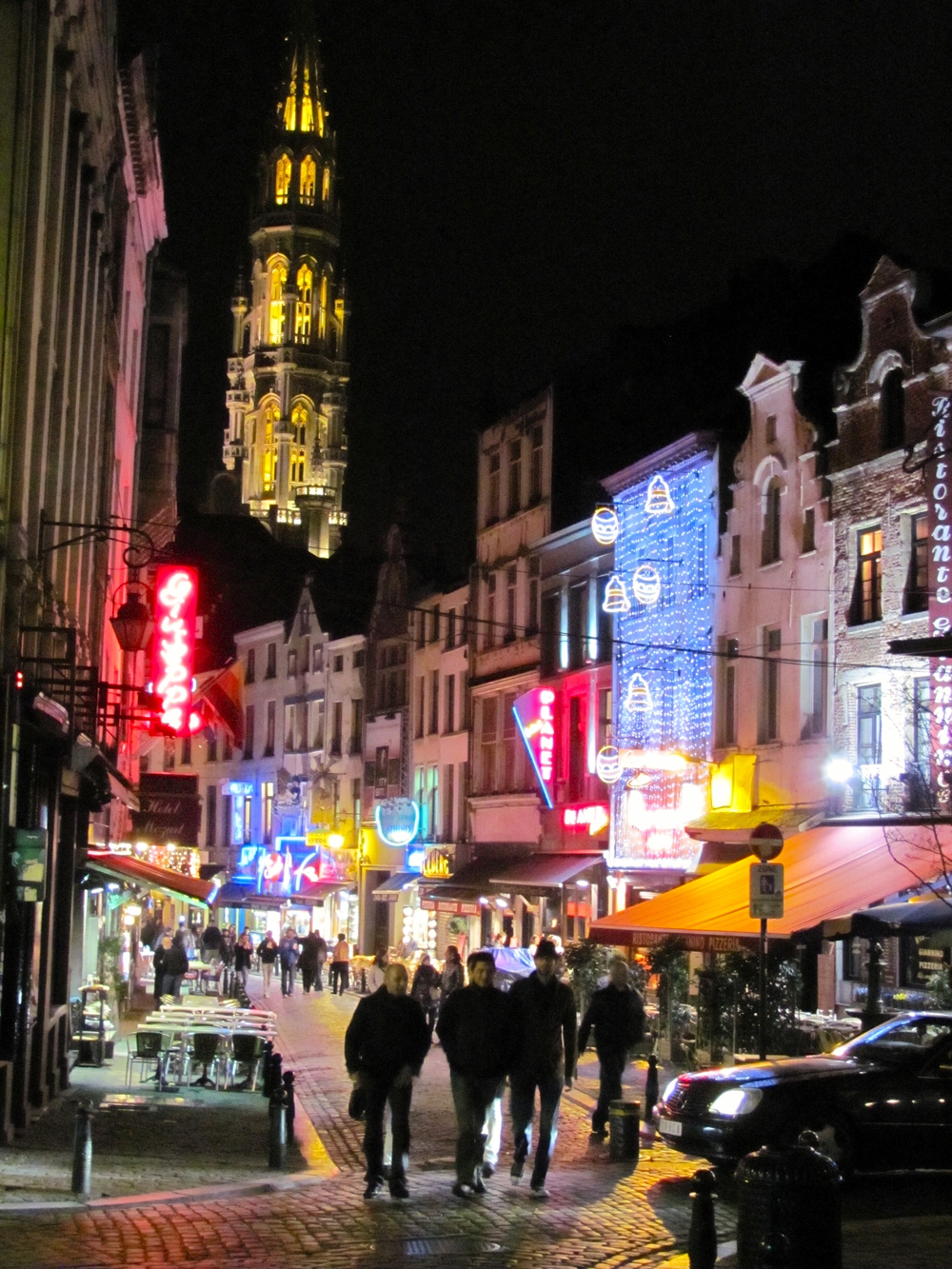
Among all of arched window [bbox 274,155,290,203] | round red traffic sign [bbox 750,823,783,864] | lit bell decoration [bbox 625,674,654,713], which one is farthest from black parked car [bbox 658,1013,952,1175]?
arched window [bbox 274,155,290,203]

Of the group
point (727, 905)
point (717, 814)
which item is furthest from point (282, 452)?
point (727, 905)

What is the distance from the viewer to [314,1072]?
24.6 metres

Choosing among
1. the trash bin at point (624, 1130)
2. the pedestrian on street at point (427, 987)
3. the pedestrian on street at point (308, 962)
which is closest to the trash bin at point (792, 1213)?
the trash bin at point (624, 1130)

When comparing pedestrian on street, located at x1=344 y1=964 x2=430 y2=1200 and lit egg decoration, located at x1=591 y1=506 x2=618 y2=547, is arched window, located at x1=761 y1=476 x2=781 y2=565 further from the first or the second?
pedestrian on street, located at x1=344 y1=964 x2=430 y2=1200

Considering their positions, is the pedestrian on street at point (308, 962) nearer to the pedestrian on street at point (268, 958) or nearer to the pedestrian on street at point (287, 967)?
the pedestrian on street at point (287, 967)

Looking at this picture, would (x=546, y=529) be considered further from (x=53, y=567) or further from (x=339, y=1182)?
(x=339, y=1182)

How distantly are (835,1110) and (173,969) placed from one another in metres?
18.8

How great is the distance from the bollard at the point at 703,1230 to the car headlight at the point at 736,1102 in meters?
5.00

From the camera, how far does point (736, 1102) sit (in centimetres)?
1389

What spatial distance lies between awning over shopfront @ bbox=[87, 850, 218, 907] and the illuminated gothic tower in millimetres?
106131

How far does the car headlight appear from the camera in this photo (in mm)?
13828

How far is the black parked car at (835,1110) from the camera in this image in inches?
543

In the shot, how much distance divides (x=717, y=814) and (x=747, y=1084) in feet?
60.8

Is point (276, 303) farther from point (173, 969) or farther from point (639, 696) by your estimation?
point (173, 969)
